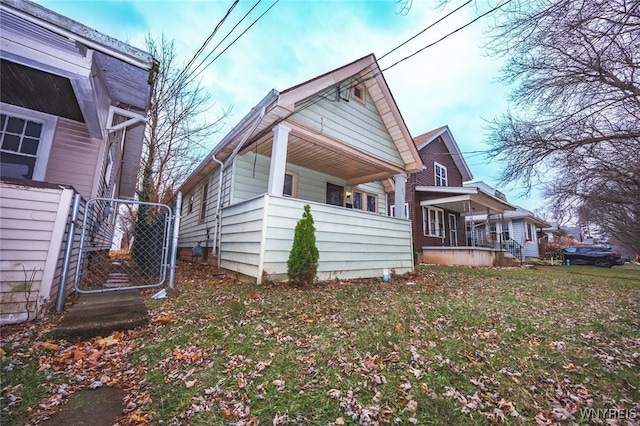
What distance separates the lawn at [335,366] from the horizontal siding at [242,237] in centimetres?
159

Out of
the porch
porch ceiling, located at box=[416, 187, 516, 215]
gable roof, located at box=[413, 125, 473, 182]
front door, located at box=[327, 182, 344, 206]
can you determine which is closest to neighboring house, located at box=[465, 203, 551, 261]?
gable roof, located at box=[413, 125, 473, 182]

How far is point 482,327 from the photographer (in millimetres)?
3512

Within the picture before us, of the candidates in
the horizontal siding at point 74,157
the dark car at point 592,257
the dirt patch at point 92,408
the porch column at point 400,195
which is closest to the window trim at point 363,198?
the porch column at point 400,195

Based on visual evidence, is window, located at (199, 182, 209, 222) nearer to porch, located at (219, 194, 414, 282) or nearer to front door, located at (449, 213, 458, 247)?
porch, located at (219, 194, 414, 282)

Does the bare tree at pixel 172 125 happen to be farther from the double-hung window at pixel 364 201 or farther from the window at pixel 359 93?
the double-hung window at pixel 364 201

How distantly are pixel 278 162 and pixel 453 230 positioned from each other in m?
15.0

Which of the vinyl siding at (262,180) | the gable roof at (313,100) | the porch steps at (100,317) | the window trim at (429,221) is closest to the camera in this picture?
the porch steps at (100,317)

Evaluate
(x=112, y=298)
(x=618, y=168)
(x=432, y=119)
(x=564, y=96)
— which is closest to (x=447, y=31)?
(x=564, y=96)

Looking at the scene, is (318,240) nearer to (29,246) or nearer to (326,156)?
(326,156)

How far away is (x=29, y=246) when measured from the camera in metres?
3.07

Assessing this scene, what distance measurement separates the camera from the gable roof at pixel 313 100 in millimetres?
5629

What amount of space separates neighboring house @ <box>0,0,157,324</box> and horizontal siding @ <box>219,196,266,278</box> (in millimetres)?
2828

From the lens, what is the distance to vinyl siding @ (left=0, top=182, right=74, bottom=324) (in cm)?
292

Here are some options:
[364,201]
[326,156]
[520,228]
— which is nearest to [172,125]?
[326,156]
